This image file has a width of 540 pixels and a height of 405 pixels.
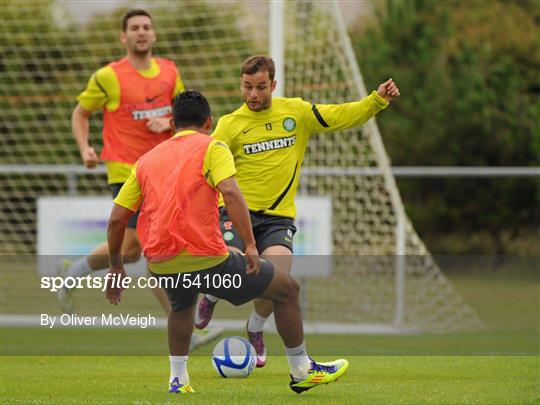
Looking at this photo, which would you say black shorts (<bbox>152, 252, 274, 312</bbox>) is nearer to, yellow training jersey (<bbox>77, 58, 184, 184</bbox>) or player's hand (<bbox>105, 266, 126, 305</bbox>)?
player's hand (<bbox>105, 266, 126, 305</bbox>)

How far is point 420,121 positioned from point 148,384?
58.5 ft

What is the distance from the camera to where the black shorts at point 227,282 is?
6711 millimetres

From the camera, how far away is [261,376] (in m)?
8.05

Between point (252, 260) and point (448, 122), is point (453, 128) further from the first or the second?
point (252, 260)

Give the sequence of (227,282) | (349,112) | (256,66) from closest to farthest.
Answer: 1. (227,282)
2. (256,66)
3. (349,112)

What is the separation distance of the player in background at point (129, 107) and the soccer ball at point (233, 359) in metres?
2.29

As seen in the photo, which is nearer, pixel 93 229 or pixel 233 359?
pixel 233 359

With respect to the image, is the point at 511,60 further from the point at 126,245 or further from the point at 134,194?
the point at 134,194

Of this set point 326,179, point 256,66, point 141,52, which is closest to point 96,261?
point 141,52

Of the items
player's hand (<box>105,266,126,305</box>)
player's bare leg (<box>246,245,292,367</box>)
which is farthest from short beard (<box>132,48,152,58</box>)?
player's hand (<box>105,266,126,305</box>)

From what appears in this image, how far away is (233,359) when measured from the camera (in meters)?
7.86

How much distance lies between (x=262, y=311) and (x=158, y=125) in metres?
2.10

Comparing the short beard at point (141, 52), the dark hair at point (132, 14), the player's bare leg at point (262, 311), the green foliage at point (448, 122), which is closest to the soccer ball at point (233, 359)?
the player's bare leg at point (262, 311)

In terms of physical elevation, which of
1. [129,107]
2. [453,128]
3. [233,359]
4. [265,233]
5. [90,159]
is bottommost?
[453,128]
